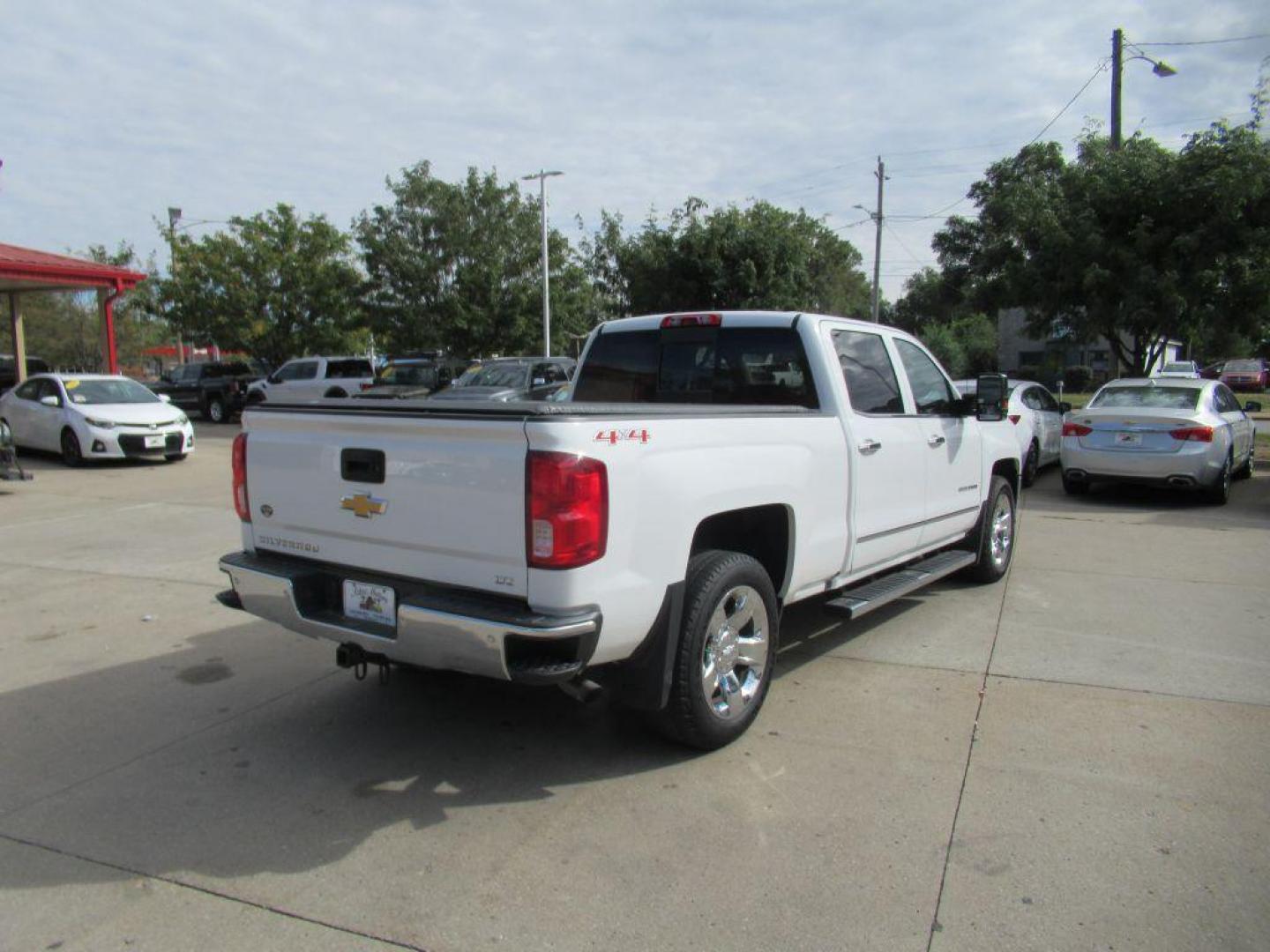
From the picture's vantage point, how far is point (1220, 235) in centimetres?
1518

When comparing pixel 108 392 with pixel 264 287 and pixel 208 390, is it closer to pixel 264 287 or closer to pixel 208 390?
pixel 208 390

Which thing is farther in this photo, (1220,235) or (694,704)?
(1220,235)

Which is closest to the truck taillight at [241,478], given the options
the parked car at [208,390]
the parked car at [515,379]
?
the parked car at [515,379]

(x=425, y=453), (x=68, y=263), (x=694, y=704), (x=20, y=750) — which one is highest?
(x=68, y=263)

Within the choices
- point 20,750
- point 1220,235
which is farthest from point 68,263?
point 1220,235

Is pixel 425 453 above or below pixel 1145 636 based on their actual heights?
above

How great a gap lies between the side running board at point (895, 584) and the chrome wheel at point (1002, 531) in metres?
0.50

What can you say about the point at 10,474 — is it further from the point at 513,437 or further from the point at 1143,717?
the point at 1143,717

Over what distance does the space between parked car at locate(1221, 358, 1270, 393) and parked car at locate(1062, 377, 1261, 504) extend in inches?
1351

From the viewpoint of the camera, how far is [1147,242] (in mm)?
15688

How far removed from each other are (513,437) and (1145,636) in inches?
178

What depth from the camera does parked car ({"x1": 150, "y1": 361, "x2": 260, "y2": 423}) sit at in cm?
2639

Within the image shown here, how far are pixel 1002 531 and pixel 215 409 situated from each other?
983 inches

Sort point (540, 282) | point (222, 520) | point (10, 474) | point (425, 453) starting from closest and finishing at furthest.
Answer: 1. point (425, 453)
2. point (222, 520)
3. point (10, 474)
4. point (540, 282)
